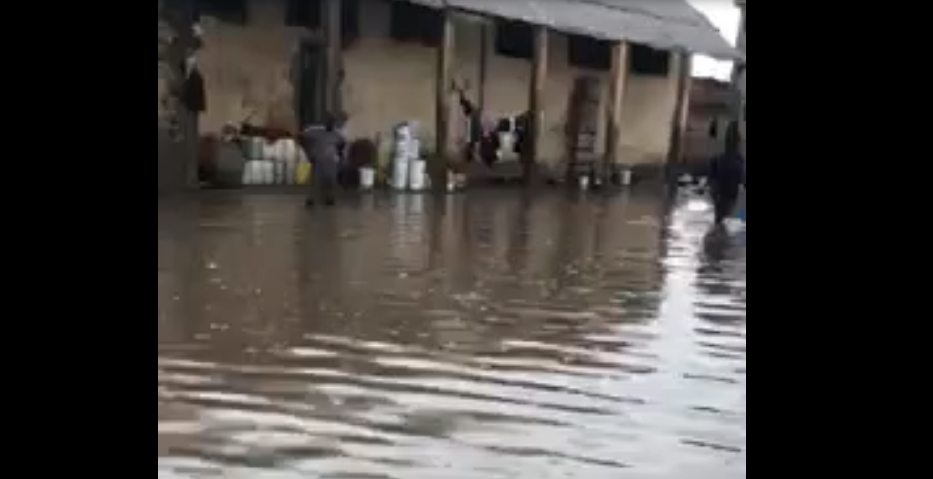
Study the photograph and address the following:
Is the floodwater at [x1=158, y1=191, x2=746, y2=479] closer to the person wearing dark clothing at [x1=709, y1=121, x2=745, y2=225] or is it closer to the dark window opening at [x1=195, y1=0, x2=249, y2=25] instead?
the person wearing dark clothing at [x1=709, y1=121, x2=745, y2=225]

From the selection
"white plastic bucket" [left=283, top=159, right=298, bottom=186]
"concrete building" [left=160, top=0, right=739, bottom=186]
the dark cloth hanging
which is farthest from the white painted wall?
"white plastic bucket" [left=283, top=159, right=298, bottom=186]

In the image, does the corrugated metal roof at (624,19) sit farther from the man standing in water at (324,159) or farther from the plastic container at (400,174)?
the man standing in water at (324,159)

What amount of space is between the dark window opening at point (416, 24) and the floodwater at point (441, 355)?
7190 millimetres

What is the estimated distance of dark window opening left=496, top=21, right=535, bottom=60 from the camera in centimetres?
2084

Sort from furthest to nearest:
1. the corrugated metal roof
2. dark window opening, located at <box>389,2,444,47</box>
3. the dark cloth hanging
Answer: dark window opening, located at <box>389,2,444,47</box> → the corrugated metal roof → the dark cloth hanging

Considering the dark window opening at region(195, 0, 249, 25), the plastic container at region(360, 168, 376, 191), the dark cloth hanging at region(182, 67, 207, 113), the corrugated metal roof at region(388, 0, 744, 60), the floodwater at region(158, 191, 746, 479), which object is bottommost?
the floodwater at region(158, 191, 746, 479)

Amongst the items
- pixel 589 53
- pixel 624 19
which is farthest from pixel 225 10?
pixel 589 53

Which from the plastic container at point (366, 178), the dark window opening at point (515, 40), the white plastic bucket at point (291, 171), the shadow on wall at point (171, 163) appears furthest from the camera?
the dark window opening at point (515, 40)

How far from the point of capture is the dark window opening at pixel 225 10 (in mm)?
15859

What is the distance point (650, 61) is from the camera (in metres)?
25.2

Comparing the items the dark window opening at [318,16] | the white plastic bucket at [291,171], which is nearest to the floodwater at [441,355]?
the white plastic bucket at [291,171]

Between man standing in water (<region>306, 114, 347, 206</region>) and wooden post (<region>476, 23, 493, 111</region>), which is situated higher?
wooden post (<region>476, 23, 493, 111</region>)

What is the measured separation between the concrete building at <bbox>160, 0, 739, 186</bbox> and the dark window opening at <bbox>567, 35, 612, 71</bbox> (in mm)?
26

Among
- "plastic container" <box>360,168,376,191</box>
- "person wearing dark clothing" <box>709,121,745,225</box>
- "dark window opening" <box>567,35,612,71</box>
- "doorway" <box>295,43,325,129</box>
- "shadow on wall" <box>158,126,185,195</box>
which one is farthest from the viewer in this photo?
"dark window opening" <box>567,35,612,71</box>
